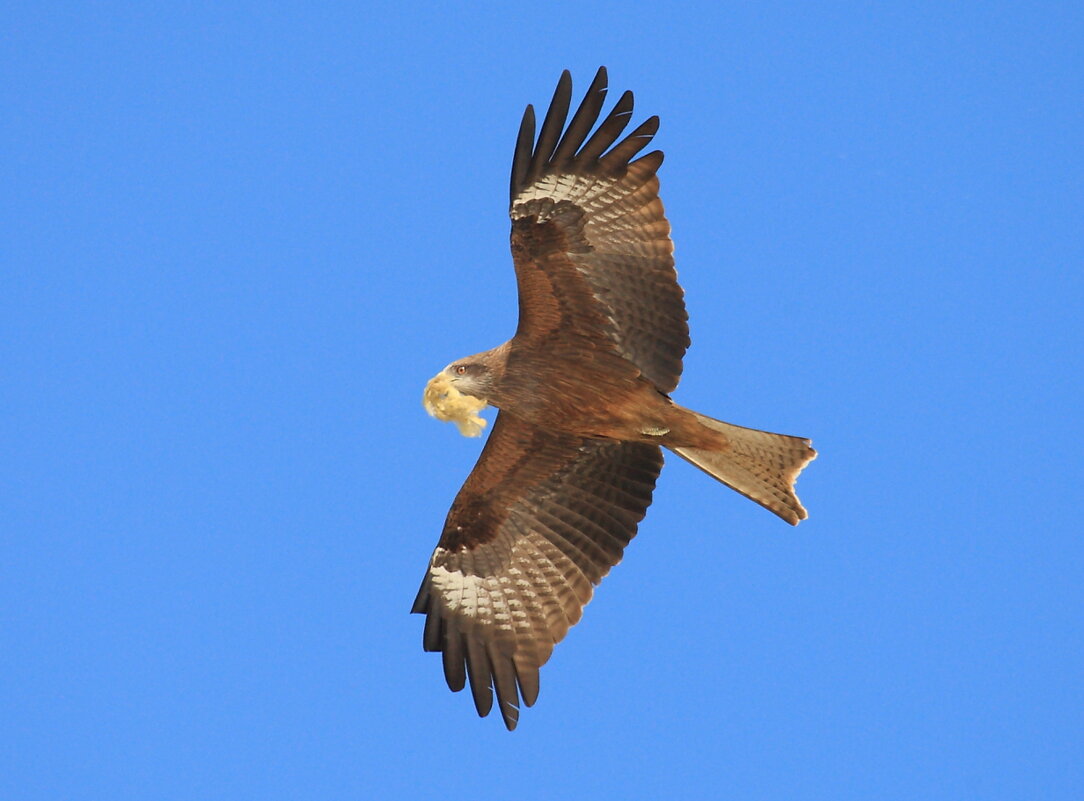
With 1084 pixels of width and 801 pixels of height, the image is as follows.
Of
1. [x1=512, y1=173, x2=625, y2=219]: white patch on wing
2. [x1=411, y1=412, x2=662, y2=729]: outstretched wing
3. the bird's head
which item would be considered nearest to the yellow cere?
the bird's head

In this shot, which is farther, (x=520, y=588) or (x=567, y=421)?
(x=520, y=588)

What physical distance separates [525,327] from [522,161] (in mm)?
967

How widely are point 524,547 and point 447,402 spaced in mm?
1305

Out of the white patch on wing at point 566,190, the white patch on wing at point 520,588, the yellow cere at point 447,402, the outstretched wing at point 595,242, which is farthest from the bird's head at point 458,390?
the white patch on wing at point 520,588

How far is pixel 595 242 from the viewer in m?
8.23

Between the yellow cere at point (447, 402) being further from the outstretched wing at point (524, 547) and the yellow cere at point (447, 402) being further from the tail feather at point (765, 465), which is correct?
the tail feather at point (765, 465)

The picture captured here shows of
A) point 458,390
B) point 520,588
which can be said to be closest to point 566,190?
point 458,390

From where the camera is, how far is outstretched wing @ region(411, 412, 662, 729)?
8.96 metres

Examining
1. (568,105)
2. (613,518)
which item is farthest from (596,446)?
(568,105)

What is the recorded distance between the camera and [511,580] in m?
9.23

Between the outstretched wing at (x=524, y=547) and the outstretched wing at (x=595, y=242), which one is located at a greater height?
the outstretched wing at (x=595, y=242)

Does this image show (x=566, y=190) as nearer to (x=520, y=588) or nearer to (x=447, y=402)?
(x=447, y=402)

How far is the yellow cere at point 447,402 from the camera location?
852 centimetres

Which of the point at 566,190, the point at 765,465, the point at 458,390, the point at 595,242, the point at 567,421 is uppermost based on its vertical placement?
the point at 566,190
